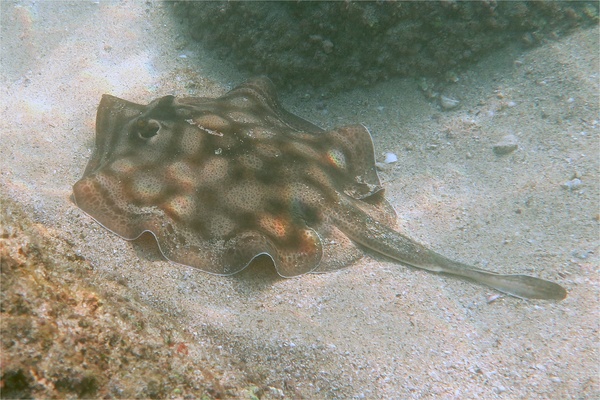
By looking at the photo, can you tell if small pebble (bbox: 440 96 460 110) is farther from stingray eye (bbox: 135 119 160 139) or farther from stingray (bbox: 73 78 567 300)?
stingray eye (bbox: 135 119 160 139)

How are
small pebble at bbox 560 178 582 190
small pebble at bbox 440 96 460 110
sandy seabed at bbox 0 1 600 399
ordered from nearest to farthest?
1. sandy seabed at bbox 0 1 600 399
2. small pebble at bbox 560 178 582 190
3. small pebble at bbox 440 96 460 110

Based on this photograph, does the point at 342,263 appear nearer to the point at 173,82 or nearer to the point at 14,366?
the point at 14,366

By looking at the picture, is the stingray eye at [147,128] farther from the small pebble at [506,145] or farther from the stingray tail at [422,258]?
the small pebble at [506,145]

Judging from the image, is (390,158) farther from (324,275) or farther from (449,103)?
(324,275)

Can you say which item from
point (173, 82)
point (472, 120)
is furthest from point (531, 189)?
point (173, 82)

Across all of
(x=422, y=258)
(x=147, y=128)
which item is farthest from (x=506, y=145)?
(x=147, y=128)

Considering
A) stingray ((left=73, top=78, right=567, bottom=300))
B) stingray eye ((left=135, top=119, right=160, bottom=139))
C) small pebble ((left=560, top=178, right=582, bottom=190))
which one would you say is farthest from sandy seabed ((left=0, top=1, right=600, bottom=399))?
stingray eye ((left=135, top=119, right=160, bottom=139))
